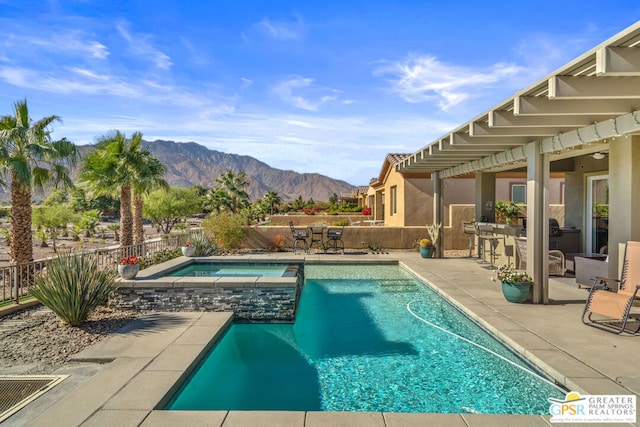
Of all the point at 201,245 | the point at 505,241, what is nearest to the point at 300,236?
the point at 201,245

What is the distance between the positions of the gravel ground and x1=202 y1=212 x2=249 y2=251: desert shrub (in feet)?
27.8

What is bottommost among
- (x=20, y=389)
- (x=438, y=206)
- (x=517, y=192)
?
(x=20, y=389)

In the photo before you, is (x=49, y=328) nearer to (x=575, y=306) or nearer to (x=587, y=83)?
(x=587, y=83)

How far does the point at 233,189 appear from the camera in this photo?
4322cm

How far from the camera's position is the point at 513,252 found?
1102cm

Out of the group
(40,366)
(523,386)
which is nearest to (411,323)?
(523,386)

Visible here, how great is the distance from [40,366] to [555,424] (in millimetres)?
5429

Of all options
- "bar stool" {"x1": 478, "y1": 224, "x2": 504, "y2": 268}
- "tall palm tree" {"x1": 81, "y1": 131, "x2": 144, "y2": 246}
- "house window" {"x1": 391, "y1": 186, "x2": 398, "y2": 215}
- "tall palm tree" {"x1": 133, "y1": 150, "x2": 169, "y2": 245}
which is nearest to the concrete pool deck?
"bar stool" {"x1": 478, "y1": 224, "x2": 504, "y2": 268}

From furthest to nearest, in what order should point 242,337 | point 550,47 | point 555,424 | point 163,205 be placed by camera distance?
1. point 163,205
2. point 550,47
3. point 242,337
4. point 555,424

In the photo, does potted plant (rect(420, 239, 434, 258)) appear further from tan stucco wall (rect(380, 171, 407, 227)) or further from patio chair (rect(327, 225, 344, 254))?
tan stucco wall (rect(380, 171, 407, 227))

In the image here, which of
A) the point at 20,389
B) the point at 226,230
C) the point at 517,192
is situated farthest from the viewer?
the point at 517,192

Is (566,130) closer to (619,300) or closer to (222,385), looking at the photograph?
(619,300)

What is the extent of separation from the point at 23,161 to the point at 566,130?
12.5 metres

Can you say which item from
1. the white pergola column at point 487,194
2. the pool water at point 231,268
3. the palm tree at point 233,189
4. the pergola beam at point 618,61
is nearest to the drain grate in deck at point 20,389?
the pool water at point 231,268
